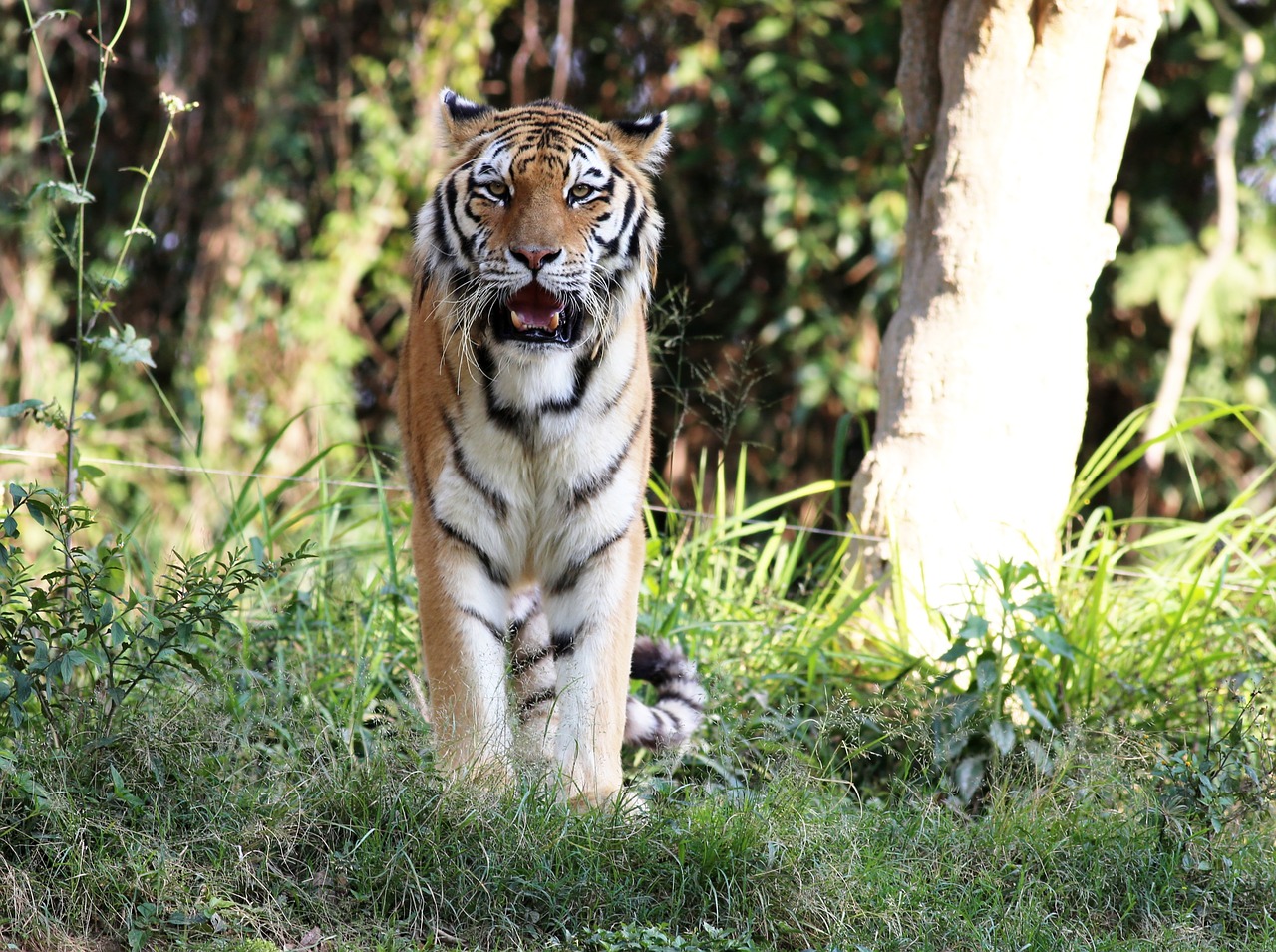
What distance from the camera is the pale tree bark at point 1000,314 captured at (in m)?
4.53

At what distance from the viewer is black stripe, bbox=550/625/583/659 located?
3527mm

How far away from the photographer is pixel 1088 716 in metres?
3.81

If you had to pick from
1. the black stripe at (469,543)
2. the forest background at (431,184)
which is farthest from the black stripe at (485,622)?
the forest background at (431,184)

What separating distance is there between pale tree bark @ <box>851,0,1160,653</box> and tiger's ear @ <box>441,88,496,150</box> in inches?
66.1

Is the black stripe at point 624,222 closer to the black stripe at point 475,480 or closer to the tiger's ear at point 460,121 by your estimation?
the tiger's ear at point 460,121

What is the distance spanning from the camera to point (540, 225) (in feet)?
11.3

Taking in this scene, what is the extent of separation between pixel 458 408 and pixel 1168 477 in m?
6.28

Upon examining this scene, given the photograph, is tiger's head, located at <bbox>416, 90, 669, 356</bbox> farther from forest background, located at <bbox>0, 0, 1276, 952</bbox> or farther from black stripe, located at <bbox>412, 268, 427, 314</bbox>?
forest background, located at <bbox>0, 0, 1276, 952</bbox>

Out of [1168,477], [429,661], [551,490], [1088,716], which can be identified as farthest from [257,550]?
[1168,477]

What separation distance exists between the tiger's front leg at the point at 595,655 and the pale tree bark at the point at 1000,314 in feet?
4.11

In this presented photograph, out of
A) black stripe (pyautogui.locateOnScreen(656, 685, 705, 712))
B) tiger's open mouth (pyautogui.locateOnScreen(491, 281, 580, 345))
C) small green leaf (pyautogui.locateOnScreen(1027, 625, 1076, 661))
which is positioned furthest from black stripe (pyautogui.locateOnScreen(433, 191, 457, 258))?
small green leaf (pyautogui.locateOnScreen(1027, 625, 1076, 661))

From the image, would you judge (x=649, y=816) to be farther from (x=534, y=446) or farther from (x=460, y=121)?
(x=460, y=121)

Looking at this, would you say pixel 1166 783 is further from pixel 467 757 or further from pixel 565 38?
pixel 565 38

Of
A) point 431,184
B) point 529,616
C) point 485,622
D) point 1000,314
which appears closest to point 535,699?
point 529,616
